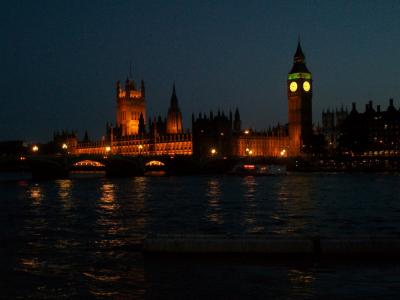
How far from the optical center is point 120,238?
1455 cm

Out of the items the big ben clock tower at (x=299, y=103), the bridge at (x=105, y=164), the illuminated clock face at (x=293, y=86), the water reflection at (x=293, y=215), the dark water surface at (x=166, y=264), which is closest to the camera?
the dark water surface at (x=166, y=264)

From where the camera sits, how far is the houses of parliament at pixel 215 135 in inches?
4026

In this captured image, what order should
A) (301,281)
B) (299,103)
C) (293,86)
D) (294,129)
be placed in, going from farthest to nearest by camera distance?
(293,86)
(299,103)
(294,129)
(301,281)

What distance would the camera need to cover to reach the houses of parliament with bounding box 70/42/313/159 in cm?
10225

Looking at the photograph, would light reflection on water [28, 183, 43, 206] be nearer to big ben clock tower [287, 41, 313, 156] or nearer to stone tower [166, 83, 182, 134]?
big ben clock tower [287, 41, 313, 156]

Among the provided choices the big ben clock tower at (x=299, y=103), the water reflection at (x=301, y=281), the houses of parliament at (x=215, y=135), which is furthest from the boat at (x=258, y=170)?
the water reflection at (x=301, y=281)

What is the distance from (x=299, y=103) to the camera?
385ft

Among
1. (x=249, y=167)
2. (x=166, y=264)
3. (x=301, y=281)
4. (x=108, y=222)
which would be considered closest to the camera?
(x=301, y=281)

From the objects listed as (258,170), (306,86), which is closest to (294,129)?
(306,86)

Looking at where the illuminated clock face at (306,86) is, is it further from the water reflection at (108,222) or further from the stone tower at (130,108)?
the water reflection at (108,222)

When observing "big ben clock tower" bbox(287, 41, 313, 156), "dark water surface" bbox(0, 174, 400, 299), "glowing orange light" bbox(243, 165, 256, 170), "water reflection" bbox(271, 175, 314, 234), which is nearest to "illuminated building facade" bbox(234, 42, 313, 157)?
"big ben clock tower" bbox(287, 41, 313, 156)

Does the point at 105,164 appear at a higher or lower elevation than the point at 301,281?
higher

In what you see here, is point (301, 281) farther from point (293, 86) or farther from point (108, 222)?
point (293, 86)

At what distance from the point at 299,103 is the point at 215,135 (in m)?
22.7
